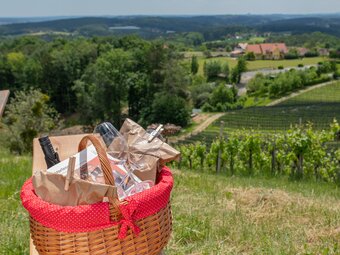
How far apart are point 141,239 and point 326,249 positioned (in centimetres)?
154

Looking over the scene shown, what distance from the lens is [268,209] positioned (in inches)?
162

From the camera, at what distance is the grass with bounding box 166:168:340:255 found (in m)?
2.95

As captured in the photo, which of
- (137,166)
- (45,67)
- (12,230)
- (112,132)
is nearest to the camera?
(137,166)

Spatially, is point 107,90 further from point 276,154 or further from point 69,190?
point 69,190

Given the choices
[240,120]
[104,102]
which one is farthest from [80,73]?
[240,120]

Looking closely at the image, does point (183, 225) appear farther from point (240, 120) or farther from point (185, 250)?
point (240, 120)

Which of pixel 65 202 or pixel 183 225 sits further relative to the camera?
pixel 183 225

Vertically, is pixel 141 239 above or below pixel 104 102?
above

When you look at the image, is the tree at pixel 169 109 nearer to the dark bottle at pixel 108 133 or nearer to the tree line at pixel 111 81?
the tree line at pixel 111 81

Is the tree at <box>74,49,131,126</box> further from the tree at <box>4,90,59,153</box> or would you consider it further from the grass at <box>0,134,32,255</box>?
the grass at <box>0,134,32,255</box>

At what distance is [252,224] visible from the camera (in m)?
3.53

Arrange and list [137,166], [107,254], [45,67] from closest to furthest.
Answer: [107,254]
[137,166]
[45,67]

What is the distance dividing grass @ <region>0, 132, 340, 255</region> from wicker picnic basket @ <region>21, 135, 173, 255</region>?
115 cm

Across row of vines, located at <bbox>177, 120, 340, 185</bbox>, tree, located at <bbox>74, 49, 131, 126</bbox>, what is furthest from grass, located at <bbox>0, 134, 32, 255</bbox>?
tree, located at <bbox>74, 49, 131, 126</bbox>
